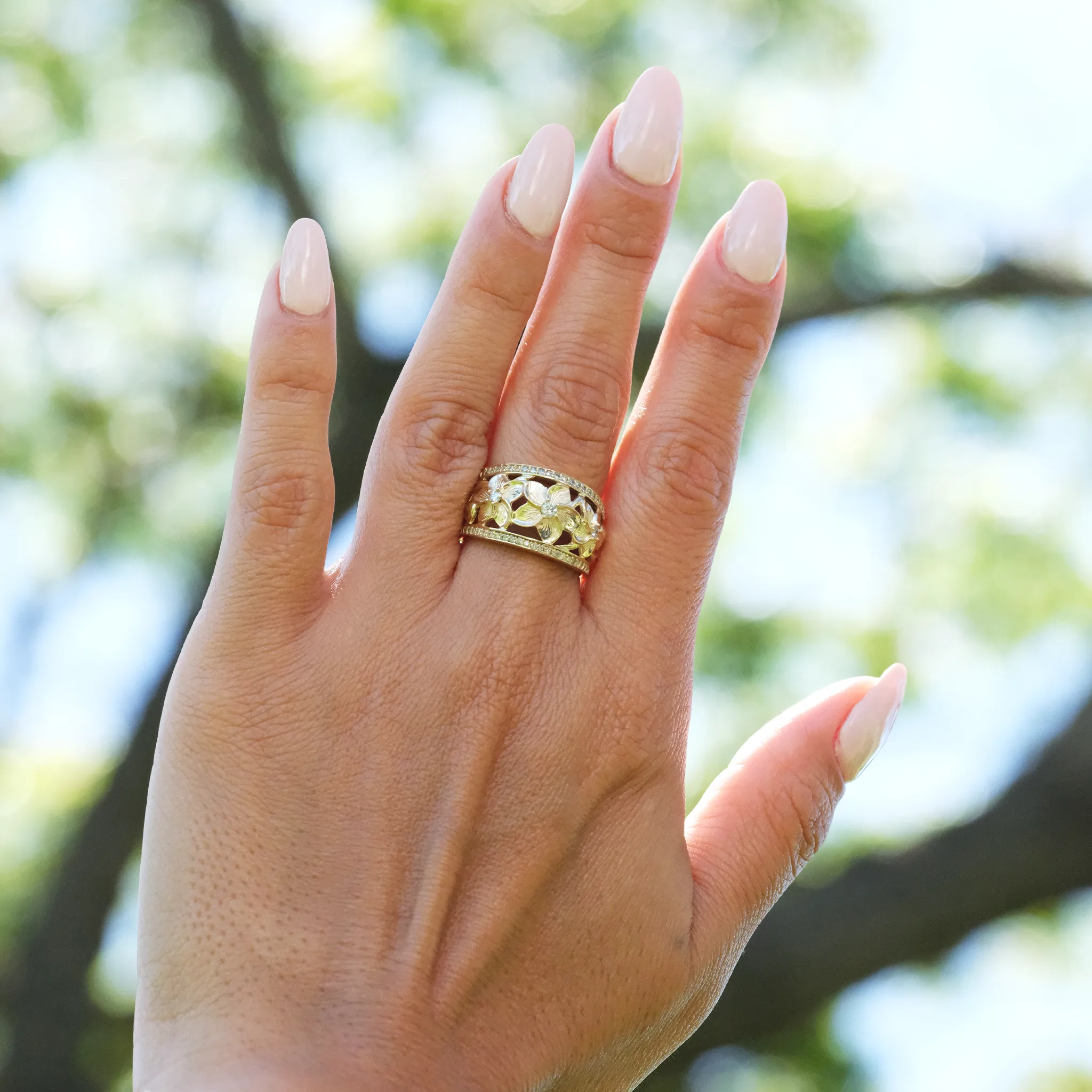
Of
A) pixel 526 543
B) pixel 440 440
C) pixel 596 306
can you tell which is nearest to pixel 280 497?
pixel 440 440

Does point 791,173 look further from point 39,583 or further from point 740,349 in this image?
point 39,583

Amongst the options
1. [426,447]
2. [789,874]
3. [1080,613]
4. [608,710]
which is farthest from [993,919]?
[1080,613]

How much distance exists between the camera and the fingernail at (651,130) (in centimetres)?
149

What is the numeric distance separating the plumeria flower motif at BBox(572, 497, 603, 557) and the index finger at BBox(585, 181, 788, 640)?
0.04 metres

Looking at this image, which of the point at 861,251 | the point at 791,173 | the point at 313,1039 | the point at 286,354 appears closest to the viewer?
the point at 313,1039

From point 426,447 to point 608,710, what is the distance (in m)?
0.46

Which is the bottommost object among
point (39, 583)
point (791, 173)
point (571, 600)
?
point (39, 583)

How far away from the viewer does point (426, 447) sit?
155 centimetres

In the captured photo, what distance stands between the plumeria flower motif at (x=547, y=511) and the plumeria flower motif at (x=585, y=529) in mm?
12

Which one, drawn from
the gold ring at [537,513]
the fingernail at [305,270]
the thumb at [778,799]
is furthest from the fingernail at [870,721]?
the fingernail at [305,270]

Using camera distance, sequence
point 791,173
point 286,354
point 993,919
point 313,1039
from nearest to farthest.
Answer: point 313,1039 → point 286,354 → point 993,919 → point 791,173

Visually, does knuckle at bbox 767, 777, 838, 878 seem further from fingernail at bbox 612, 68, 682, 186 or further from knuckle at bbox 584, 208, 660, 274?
fingernail at bbox 612, 68, 682, 186

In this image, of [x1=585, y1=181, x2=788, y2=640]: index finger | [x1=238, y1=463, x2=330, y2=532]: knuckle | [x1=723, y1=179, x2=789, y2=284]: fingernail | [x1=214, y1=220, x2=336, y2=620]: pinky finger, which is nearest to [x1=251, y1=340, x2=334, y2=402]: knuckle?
[x1=214, y1=220, x2=336, y2=620]: pinky finger

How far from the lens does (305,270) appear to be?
4.91ft
